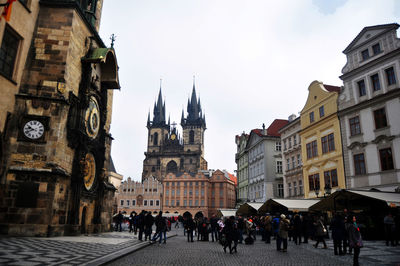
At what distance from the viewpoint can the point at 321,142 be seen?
1126 inches

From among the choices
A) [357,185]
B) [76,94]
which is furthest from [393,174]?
[76,94]

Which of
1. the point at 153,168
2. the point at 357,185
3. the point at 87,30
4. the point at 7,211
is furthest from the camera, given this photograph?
the point at 153,168

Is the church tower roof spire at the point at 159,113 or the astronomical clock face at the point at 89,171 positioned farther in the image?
the church tower roof spire at the point at 159,113

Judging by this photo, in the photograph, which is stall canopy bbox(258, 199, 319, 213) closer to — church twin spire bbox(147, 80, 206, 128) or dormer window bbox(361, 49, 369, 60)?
dormer window bbox(361, 49, 369, 60)

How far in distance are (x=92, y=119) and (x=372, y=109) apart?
19.6 metres

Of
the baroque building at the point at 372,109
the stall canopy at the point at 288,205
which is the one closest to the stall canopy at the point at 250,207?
the stall canopy at the point at 288,205

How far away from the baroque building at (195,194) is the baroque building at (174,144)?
47.7 ft

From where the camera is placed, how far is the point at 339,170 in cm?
2555

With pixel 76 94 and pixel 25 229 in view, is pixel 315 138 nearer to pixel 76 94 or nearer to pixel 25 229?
pixel 76 94

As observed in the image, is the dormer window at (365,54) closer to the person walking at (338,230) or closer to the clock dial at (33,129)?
the person walking at (338,230)

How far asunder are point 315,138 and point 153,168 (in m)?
81.6

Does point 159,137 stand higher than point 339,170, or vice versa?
point 159,137

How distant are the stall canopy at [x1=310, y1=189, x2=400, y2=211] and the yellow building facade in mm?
7531

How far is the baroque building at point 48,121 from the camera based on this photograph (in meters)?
13.2
